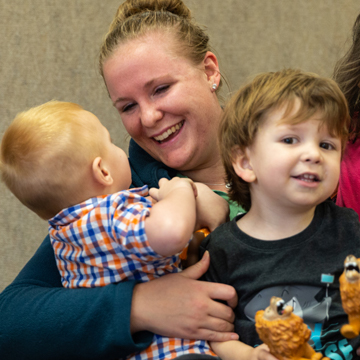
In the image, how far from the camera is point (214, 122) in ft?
4.71

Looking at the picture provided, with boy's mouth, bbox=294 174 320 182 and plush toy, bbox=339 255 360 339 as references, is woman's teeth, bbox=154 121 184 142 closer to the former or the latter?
boy's mouth, bbox=294 174 320 182

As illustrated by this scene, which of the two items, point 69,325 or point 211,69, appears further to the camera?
point 211,69

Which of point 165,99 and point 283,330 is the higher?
point 165,99

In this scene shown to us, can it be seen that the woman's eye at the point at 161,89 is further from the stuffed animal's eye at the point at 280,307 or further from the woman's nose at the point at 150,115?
the stuffed animal's eye at the point at 280,307

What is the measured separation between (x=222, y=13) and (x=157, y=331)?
5.41 ft

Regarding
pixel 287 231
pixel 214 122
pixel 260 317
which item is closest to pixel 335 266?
pixel 287 231

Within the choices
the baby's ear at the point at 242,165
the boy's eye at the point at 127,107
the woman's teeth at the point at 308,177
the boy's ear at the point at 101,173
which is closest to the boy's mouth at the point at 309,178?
the woman's teeth at the point at 308,177

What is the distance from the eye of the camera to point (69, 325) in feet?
3.48

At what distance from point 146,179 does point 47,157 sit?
16.1 inches

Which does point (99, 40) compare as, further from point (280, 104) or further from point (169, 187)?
point (280, 104)

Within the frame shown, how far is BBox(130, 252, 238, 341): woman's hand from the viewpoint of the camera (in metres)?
1.03

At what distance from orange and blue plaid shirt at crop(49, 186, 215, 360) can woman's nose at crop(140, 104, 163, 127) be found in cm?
33

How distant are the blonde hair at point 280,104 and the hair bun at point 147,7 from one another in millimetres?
599

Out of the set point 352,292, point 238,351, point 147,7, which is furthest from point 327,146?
point 147,7
